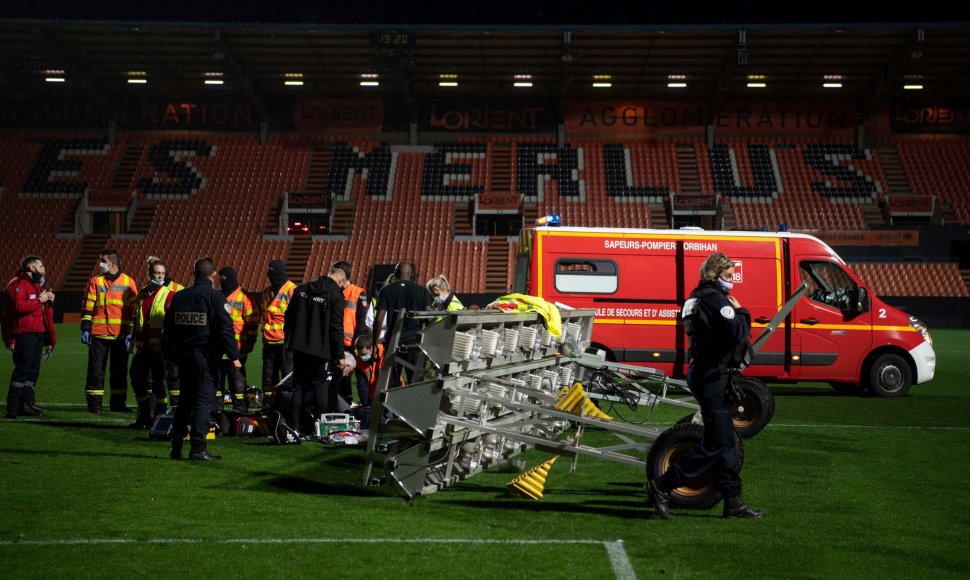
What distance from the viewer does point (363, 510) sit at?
22.9 feet

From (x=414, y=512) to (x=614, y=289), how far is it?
8.64 meters

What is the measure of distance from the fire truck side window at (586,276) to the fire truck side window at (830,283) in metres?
3.03

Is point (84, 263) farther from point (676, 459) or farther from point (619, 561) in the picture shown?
point (619, 561)

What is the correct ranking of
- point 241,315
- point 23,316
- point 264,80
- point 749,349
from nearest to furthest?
point 749,349 < point 23,316 < point 241,315 < point 264,80

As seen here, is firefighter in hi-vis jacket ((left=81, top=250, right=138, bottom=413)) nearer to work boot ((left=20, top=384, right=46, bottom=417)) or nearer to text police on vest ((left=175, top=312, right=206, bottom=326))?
work boot ((left=20, top=384, right=46, bottom=417))

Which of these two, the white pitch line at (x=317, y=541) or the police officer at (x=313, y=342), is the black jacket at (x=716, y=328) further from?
the police officer at (x=313, y=342)

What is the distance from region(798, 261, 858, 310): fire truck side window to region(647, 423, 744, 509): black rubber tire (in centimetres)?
914

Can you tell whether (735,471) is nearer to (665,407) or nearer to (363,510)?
(363,510)

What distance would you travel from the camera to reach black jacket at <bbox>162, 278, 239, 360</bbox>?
9242 mm

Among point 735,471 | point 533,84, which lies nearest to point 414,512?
point 735,471

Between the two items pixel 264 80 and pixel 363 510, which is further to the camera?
pixel 264 80

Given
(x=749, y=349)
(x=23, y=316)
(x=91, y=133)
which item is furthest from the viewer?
(x=91, y=133)

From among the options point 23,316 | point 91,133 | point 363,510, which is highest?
point 91,133

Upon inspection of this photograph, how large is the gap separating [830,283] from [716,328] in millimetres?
9703
